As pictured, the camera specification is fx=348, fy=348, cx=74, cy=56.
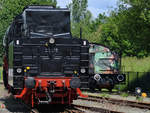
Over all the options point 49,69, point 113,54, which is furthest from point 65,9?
point 113,54

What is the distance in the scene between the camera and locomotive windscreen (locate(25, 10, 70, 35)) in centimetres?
1396

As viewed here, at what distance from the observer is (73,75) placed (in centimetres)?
1268

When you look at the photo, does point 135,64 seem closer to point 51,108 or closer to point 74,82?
point 51,108

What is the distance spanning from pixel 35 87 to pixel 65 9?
12.8 feet

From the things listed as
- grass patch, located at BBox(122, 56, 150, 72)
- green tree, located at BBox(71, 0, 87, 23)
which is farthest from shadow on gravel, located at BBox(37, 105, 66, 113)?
green tree, located at BBox(71, 0, 87, 23)

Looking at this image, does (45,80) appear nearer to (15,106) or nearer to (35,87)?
(35,87)

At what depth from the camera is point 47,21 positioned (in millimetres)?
14094

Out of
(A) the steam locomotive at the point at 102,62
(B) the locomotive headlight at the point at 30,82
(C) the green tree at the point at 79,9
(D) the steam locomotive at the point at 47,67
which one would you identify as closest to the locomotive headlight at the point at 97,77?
(A) the steam locomotive at the point at 102,62

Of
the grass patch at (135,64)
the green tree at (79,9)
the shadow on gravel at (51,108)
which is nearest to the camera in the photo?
the shadow on gravel at (51,108)

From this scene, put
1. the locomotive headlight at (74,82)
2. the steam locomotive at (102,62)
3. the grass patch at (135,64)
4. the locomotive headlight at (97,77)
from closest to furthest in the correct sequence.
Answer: the locomotive headlight at (74,82)
the locomotive headlight at (97,77)
the steam locomotive at (102,62)
the grass patch at (135,64)

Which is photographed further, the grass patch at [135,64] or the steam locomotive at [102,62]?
the grass patch at [135,64]

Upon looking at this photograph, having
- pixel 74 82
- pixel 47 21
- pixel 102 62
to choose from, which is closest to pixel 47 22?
pixel 47 21

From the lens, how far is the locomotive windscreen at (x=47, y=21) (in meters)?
14.0

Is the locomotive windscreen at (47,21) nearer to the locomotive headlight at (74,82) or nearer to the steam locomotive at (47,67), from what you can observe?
the steam locomotive at (47,67)
